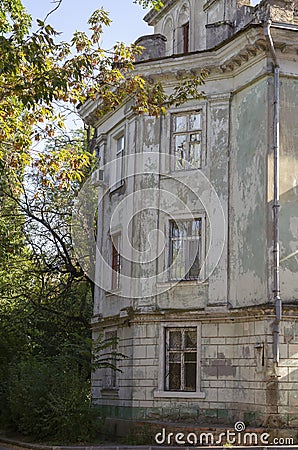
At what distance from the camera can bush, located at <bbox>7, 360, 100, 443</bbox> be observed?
63.2ft

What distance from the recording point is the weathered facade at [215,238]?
1928 centimetres

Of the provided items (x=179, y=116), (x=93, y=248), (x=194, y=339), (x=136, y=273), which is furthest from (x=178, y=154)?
(x=93, y=248)

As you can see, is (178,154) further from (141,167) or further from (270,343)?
(270,343)

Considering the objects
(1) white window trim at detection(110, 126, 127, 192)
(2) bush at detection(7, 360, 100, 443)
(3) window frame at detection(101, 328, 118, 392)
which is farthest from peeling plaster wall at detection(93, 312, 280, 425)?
(1) white window trim at detection(110, 126, 127, 192)

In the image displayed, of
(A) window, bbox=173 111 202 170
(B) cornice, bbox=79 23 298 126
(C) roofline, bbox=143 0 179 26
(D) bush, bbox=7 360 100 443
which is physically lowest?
(D) bush, bbox=7 360 100 443

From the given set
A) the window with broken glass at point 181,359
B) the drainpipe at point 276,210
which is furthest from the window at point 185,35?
the window with broken glass at point 181,359

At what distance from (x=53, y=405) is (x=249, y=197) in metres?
7.35

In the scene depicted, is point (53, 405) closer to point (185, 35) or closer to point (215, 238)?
point (215, 238)

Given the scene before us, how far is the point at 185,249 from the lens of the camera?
21.6 meters

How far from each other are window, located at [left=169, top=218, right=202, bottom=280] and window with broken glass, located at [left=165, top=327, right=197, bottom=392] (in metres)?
1.55

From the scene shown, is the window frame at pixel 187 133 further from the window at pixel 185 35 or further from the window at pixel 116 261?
the window at pixel 185 35

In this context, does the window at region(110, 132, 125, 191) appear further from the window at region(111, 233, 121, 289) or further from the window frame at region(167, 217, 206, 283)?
the window frame at region(167, 217, 206, 283)

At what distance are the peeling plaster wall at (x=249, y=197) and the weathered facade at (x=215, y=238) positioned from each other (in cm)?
4

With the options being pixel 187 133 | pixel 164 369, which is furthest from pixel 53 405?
pixel 187 133
